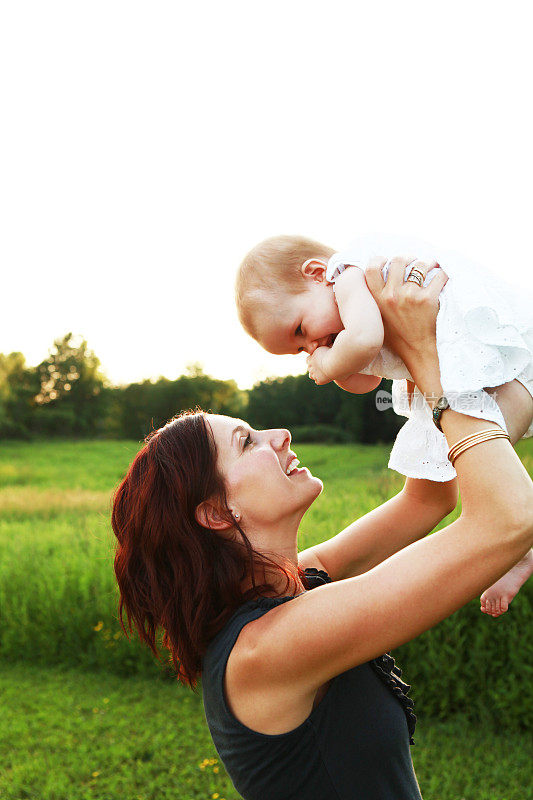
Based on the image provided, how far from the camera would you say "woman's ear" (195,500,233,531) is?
5.38 ft

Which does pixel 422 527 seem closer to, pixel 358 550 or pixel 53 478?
pixel 358 550

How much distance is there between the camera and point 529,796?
142 inches

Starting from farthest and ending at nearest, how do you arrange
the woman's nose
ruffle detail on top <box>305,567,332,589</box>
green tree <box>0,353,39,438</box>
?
1. green tree <box>0,353,39,438</box>
2. ruffle detail on top <box>305,567,332,589</box>
3. the woman's nose

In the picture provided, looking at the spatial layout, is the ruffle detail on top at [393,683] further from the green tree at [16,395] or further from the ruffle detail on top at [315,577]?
the green tree at [16,395]

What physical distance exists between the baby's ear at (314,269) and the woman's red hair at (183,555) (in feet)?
2.21

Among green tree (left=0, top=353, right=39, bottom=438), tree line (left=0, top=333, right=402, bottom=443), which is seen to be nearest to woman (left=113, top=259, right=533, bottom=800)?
tree line (left=0, top=333, right=402, bottom=443)

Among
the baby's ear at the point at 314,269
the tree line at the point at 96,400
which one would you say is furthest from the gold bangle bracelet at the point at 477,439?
the tree line at the point at 96,400

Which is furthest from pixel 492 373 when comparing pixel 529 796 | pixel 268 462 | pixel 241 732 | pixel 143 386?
pixel 143 386

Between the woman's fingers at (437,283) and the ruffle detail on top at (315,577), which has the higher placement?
the woman's fingers at (437,283)

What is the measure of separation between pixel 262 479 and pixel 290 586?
275 millimetres

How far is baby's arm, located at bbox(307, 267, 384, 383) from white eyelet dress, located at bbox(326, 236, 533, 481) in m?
0.08

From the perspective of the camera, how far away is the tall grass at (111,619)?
4.18 meters

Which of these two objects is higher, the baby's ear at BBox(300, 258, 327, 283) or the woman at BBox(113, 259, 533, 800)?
the baby's ear at BBox(300, 258, 327, 283)

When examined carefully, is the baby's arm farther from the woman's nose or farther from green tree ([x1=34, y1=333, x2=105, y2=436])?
green tree ([x1=34, y1=333, x2=105, y2=436])
